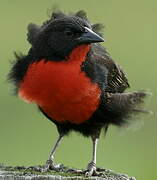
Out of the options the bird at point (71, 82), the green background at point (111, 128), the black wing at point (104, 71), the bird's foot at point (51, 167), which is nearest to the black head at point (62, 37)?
the bird at point (71, 82)

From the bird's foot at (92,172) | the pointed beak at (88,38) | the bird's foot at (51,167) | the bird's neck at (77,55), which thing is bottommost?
the bird's foot at (92,172)

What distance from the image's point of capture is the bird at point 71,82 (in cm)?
1004

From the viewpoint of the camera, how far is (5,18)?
19500 mm

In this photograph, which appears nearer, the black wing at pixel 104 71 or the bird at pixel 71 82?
the bird at pixel 71 82

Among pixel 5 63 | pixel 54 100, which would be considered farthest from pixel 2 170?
pixel 5 63

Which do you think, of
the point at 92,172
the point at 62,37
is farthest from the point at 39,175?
the point at 62,37

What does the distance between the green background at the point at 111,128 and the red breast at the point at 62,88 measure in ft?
1.98

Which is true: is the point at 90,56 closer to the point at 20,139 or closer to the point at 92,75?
the point at 92,75

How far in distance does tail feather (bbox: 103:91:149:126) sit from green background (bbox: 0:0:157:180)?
0.17m

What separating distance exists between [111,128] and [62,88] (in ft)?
11.4

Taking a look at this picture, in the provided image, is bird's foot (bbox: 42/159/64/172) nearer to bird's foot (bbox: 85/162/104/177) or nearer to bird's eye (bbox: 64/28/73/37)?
bird's foot (bbox: 85/162/104/177)

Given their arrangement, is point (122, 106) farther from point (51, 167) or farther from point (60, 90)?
point (51, 167)

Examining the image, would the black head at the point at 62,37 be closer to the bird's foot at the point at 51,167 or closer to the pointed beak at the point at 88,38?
the pointed beak at the point at 88,38

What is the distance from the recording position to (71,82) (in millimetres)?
10047
